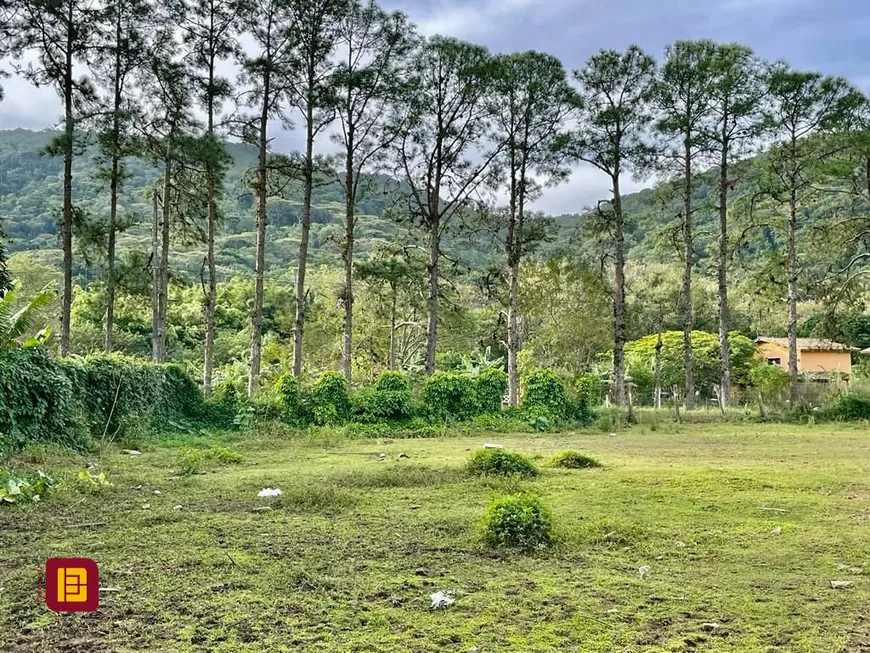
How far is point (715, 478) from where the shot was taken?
8664mm

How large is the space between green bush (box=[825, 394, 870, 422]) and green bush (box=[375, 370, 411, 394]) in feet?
44.7

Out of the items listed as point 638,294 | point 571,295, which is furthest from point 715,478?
point 638,294

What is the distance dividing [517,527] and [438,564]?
2.67 feet

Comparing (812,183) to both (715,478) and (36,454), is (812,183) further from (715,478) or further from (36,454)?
(36,454)

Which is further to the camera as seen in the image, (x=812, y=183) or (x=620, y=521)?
(x=812, y=183)

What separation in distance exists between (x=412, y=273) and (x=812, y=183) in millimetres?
15042

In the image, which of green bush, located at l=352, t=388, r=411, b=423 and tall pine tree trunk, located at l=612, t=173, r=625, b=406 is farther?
tall pine tree trunk, located at l=612, t=173, r=625, b=406

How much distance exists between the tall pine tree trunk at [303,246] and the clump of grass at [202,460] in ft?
24.7

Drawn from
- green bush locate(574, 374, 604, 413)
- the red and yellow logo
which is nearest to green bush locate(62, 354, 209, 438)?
the red and yellow logo

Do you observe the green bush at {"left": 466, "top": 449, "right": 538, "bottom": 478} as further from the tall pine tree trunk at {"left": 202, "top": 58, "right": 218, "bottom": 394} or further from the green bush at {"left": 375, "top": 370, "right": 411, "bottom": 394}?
the tall pine tree trunk at {"left": 202, "top": 58, "right": 218, "bottom": 394}

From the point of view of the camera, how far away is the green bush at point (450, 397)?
64.0ft

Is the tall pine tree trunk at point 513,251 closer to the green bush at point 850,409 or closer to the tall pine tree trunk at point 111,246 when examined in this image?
the green bush at point 850,409

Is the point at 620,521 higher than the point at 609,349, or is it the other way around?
the point at 609,349

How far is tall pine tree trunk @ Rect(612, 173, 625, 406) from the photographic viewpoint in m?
23.4
